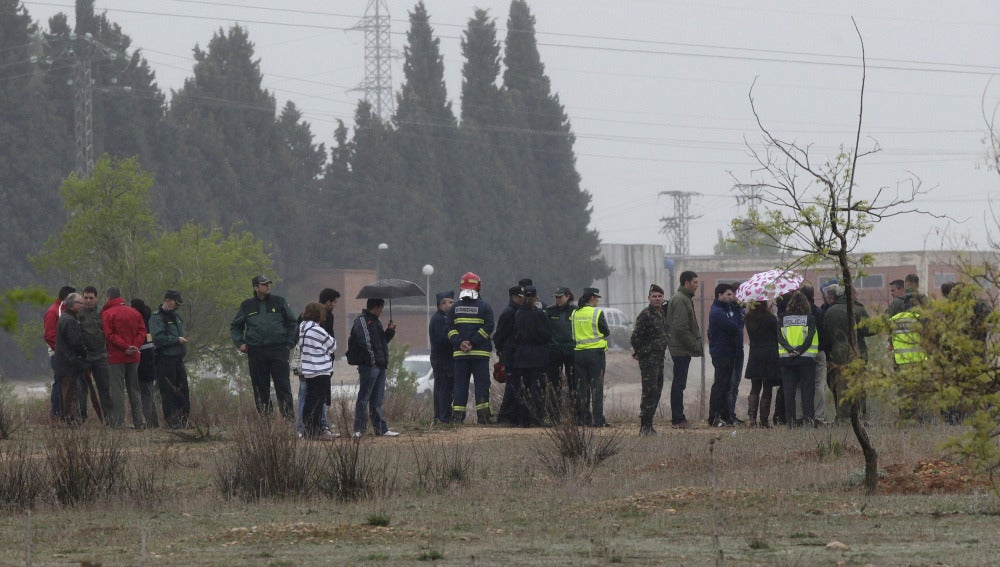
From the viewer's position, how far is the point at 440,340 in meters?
20.7

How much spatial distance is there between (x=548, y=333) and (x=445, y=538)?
1022 cm

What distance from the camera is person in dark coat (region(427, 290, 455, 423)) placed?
67.6ft

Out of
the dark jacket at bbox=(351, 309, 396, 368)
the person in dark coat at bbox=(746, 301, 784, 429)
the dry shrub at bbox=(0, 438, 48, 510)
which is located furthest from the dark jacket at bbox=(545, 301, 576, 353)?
the dry shrub at bbox=(0, 438, 48, 510)

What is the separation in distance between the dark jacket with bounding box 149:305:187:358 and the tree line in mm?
43283

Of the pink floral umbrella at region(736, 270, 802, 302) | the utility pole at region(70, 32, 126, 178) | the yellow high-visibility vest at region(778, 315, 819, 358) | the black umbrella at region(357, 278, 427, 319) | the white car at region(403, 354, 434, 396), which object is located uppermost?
the utility pole at region(70, 32, 126, 178)

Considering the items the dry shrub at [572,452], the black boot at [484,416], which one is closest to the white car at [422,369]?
the black boot at [484,416]

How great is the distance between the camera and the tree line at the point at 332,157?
62875 mm

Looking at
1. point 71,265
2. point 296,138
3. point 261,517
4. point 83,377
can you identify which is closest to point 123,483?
point 261,517

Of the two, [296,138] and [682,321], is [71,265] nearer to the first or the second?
[682,321]

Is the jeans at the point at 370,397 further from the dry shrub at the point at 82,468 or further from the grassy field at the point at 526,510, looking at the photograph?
the dry shrub at the point at 82,468

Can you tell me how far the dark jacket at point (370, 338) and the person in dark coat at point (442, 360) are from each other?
7.40 ft

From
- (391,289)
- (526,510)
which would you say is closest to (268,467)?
(526,510)

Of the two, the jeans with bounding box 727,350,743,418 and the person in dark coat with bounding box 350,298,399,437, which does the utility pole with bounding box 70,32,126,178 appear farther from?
the jeans with bounding box 727,350,743,418

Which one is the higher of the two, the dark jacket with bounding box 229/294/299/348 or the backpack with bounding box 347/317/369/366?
the dark jacket with bounding box 229/294/299/348
